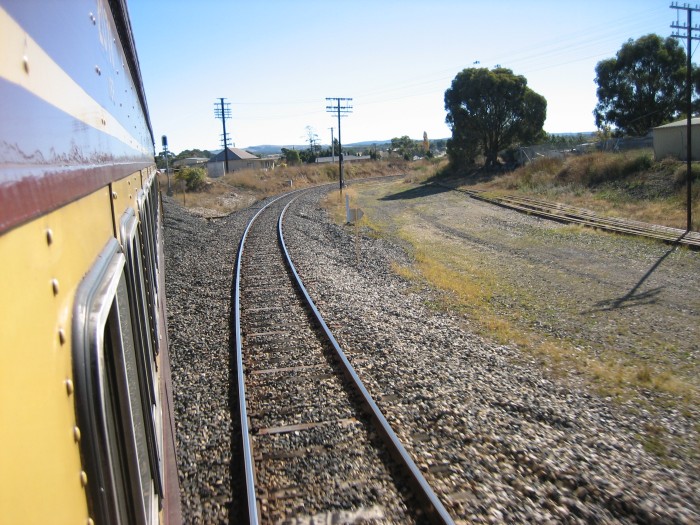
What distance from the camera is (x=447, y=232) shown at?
21281mm

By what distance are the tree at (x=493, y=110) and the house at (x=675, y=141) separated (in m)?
15.6

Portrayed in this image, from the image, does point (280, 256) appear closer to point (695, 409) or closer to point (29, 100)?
point (695, 409)

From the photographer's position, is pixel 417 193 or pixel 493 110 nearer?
pixel 417 193

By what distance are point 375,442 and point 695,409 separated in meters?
3.78

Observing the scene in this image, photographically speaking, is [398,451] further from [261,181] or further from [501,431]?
[261,181]

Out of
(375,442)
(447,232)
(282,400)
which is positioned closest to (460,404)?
(375,442)

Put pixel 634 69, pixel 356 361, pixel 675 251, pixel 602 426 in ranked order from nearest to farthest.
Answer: pixel 602 426 < pixel 356 361 < pixel 675 251 < pixel 634 69

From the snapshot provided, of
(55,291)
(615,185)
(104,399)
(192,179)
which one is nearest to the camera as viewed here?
(55,291)

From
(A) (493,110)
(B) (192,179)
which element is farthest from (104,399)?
(A) (493,110)

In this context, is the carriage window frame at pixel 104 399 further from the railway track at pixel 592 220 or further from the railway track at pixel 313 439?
the railway track at pixel 592 220

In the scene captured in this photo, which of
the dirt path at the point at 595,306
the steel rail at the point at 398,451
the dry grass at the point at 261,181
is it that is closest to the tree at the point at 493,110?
the dry grass at the point at 261,181

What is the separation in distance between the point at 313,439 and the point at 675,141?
102 ft

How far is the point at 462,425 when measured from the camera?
5473 millimetres

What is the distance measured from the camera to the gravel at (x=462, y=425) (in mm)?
4305
